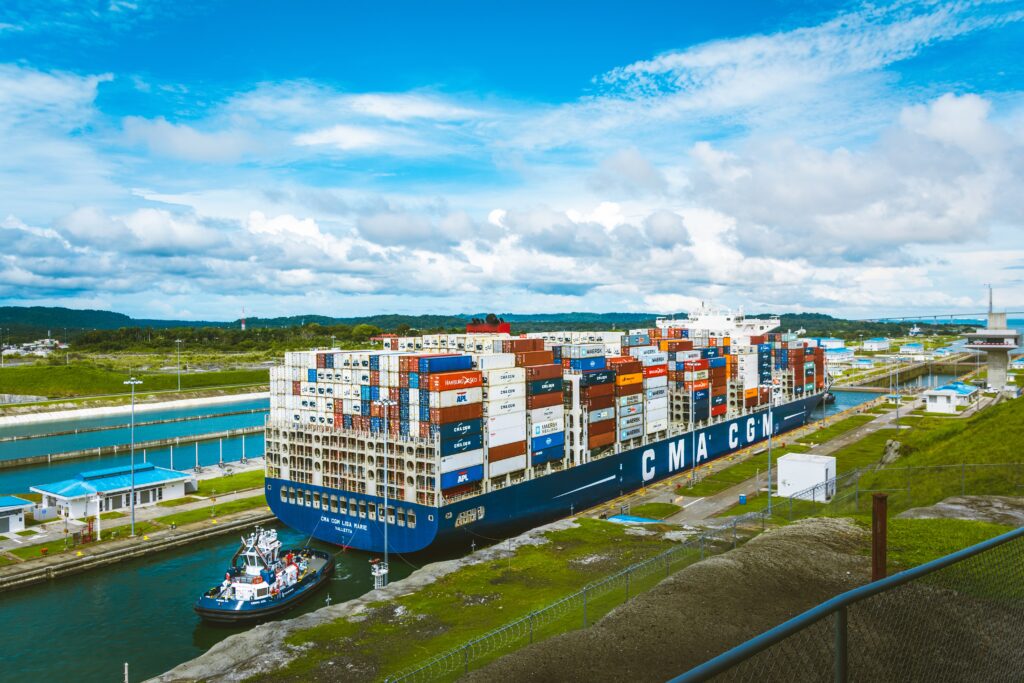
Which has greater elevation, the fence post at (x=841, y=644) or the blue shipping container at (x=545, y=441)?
the fence post at (x=841, y=644)

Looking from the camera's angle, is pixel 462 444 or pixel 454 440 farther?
pixel 462 444

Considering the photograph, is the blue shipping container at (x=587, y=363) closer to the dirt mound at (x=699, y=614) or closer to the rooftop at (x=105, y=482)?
the dirt mound at (x=699, y=614)

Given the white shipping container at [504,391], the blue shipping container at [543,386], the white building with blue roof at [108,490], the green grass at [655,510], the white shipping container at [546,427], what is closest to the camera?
the white shipping container at [504,391]

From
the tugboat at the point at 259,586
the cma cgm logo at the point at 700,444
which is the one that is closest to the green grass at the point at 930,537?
the cma cgm logo at the point at 700,444

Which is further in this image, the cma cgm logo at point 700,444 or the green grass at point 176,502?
the cma cgm logo at point 700,444

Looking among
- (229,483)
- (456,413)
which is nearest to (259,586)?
(456,413)

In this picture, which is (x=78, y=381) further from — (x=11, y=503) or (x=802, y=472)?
(x=802, y=472)
